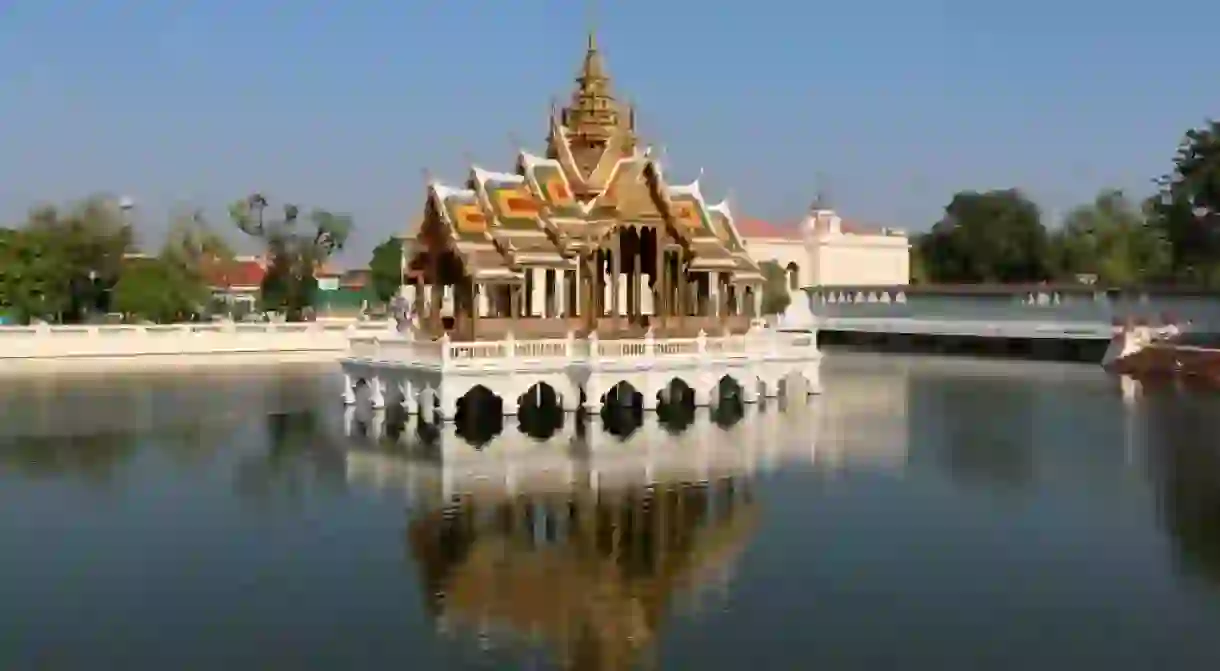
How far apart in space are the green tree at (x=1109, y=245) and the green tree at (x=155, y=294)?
132 ft

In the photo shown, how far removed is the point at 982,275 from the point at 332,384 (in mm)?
45119

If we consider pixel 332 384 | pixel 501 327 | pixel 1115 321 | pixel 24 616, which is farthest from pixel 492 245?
pixel 1115 321

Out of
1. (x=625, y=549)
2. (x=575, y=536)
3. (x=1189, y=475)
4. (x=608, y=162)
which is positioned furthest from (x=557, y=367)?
(x=625, y=549)

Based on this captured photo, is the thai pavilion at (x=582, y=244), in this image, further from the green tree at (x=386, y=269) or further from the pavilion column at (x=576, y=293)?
the green tree at (x=386, y=269)

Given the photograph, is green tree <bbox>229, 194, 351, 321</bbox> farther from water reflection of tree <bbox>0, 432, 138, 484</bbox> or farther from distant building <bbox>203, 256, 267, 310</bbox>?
water reflection of tree <bbox>0, 432, 138, 484</bbox>

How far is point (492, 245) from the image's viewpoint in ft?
77.3

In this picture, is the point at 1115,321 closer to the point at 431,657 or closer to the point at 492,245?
the point at 492,245

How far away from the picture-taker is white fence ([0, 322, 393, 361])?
40.1 metres

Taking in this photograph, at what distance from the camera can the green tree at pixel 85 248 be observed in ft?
161

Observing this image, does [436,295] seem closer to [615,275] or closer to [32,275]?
[615,275]

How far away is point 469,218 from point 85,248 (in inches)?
1208

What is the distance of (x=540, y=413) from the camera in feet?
77.6

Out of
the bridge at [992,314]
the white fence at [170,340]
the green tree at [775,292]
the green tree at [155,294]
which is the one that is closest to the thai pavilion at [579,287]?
the white fence at [170,340]

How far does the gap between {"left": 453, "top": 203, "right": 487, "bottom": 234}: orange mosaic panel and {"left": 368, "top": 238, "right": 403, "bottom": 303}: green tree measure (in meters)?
42.1
